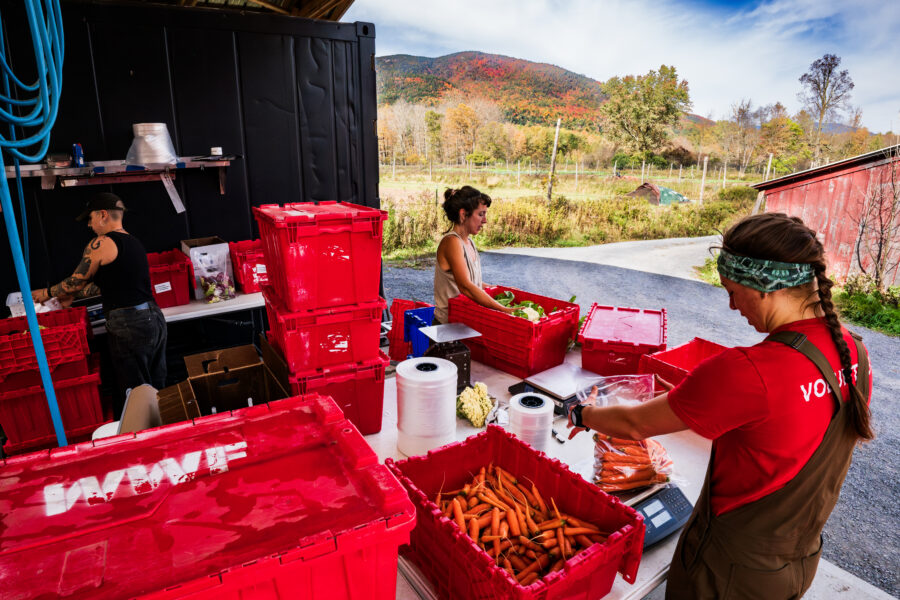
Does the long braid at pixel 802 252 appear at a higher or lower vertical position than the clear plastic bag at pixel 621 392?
higher

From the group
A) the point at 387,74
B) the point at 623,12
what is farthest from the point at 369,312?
the point at 623,12

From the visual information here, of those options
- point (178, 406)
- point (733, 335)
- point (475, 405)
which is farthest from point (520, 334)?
point (733, 335)

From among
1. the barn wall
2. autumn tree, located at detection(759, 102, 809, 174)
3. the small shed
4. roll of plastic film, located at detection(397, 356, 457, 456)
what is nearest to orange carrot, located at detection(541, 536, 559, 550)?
roll of plastic film, located at detection(397, 356, 457, 456)

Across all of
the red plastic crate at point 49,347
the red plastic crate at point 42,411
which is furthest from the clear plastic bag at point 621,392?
the red plastic crate at point 42,411

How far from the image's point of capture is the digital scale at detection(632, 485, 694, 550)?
66.9 inches

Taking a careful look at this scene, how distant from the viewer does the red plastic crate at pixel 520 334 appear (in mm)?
2900

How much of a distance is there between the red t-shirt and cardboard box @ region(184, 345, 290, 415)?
177 cm

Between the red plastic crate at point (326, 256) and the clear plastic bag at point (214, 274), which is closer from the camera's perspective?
the red plastic crate at point (326, 256)

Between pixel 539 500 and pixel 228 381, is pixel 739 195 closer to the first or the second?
pixel 539 500

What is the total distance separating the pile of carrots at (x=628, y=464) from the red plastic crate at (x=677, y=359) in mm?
613

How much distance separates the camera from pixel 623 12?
2378 centimetres

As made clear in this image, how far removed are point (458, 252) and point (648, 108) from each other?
2252 centimetres

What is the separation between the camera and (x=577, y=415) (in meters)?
1.80

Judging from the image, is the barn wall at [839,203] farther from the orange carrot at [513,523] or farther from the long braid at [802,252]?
the orange carrot at [513,523]
